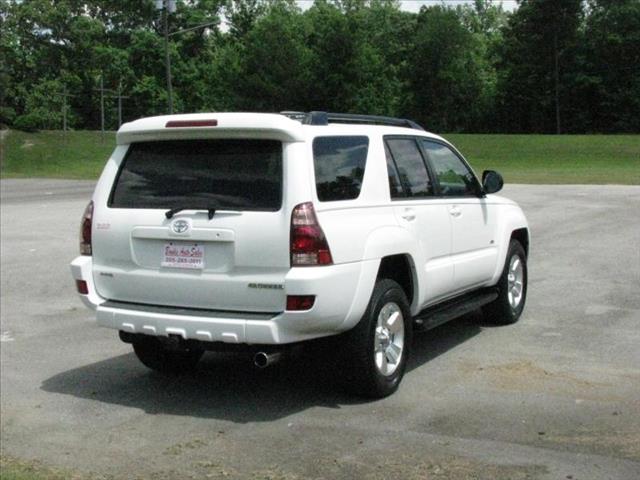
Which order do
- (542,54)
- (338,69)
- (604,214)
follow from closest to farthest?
(604,214) < (338,69) < (542,54)

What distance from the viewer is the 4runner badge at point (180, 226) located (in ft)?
20.2

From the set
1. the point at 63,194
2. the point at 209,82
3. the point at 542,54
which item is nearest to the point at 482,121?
the point at 542,54

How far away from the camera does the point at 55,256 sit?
14.6 meters

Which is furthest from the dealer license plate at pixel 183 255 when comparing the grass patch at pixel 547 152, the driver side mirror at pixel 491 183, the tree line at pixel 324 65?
the tree line at pixel 324 65

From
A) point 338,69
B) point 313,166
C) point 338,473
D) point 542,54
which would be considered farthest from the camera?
point 542,54

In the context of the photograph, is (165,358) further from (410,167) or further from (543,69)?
(543,69)

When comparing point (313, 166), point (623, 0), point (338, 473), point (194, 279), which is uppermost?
point (623, 0)

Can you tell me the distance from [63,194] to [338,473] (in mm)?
26246

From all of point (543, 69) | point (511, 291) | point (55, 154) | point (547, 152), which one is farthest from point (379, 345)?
point (543, 69)

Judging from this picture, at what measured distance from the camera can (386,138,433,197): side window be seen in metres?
7.02

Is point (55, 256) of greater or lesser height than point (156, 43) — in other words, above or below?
below

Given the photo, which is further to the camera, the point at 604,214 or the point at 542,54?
the point at 542,54

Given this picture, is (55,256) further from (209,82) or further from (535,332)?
(209,82)

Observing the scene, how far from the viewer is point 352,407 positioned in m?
6.28
